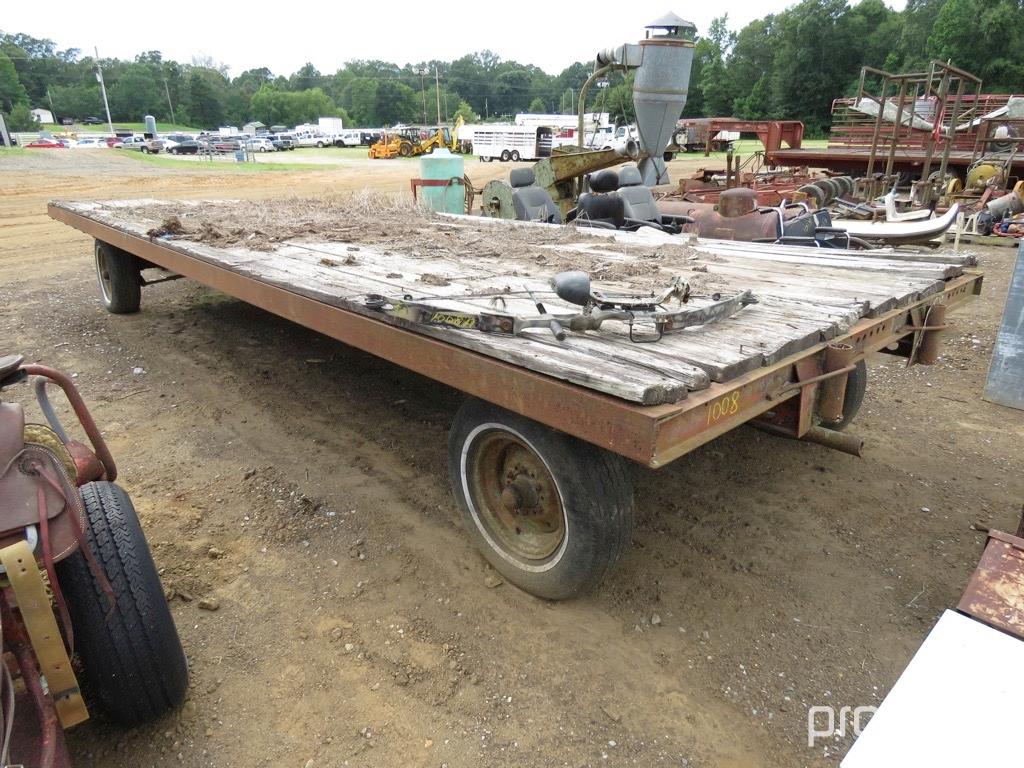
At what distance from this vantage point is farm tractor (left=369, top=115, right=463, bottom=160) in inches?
1497

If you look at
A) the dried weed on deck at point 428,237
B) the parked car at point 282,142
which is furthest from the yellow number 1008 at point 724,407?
the parked car at point 282,142

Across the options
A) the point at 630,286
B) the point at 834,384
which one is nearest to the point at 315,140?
the point at 630,286

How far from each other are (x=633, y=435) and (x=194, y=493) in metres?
2.78

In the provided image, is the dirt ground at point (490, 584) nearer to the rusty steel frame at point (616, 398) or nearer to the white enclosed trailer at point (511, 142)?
the rusty steel frame at point (616, 398)

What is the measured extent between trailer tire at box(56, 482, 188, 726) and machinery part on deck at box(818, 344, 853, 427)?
2442 millimetres

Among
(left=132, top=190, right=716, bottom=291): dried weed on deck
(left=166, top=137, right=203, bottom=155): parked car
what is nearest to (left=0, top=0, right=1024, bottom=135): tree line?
(left=166, top=137, right=203, bottom=155): parked car

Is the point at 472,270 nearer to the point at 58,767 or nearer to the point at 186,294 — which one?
the point at 58,767

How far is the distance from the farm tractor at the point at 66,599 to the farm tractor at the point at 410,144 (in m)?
37.4

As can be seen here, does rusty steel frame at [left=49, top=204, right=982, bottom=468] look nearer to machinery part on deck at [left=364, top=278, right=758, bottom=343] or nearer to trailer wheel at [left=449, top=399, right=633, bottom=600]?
machinery part on deck at [left=364, top=278, right=758, bottom=343]

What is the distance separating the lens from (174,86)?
88.6m

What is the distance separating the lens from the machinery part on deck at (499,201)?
832 centimetres

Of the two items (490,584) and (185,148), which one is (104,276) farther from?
(185,148)

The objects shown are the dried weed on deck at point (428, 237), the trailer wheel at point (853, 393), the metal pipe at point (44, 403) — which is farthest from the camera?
the trailer wheel at point (853, 393)

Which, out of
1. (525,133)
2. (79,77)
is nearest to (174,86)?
(79,77)
